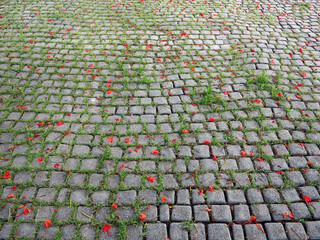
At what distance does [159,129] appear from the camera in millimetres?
3393

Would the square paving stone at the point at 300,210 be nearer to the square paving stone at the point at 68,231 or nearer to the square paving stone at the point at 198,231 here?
the square paving stone at the point at 198,231

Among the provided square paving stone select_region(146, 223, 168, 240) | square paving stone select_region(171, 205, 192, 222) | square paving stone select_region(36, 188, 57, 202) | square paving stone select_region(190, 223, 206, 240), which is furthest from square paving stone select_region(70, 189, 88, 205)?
square paving stone select_region(190, 223, 206, 240)

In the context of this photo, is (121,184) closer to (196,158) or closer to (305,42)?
(196,158)

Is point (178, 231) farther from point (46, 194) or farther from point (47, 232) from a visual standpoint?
point (46, 194)

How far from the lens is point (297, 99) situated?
3875 mm

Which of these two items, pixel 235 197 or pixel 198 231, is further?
pixel 235 197

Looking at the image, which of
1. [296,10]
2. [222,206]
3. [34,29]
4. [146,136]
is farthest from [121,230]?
[296,10]

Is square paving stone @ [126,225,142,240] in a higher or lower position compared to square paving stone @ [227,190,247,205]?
lower

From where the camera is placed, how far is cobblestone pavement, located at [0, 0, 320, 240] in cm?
251

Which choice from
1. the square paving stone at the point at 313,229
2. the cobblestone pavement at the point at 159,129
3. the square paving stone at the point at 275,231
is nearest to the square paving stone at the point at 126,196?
the cobblestone pavement at the point at 159,129

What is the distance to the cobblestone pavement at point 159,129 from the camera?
251 cm

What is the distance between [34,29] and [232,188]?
5.35m

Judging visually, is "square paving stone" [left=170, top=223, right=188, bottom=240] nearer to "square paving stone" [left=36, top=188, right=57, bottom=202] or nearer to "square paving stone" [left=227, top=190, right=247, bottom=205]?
"square paving stone" [left=227, top=190, right=247, bottom=205]

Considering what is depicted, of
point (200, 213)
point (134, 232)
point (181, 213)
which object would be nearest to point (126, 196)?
point (134, 232)
